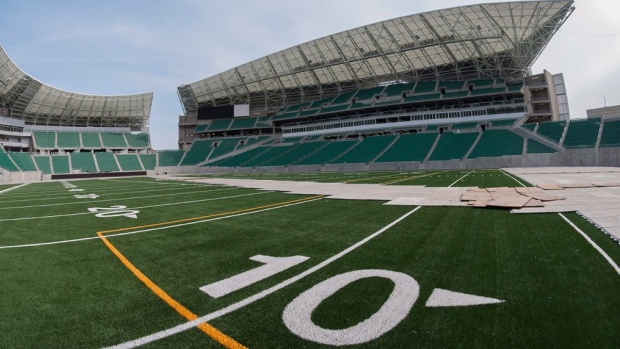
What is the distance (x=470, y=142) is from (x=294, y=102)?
41.7 meters

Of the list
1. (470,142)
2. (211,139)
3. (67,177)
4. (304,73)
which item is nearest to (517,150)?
(470,142)

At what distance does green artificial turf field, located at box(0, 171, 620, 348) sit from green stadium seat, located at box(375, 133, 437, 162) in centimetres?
3947

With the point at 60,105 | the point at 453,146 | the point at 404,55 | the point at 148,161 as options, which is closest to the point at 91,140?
the point at 60,105

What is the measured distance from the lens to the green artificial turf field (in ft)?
8.86

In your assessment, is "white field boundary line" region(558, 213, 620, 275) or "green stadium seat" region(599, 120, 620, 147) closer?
"white field boundary line" region(558, 213, 620, 275)

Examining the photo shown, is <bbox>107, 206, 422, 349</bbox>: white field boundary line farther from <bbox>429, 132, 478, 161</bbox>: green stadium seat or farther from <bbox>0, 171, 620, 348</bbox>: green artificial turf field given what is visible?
<bbox>429, 132, 478, 161</bbox>: green stadium seat

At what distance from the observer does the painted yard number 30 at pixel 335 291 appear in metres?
2.71

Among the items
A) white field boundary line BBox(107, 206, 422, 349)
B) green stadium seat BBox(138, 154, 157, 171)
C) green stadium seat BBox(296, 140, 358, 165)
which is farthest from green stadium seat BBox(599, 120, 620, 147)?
green stadium seat BBox(138, 154, 157, 171)

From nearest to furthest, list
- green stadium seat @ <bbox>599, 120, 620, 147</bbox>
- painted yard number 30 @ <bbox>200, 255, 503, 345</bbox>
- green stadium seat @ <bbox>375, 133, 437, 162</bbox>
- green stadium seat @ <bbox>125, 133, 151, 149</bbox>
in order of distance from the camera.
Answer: painted yard number 30 @ <bbox>200, 255, 503, 345</bbox> < green stadium seat @ <bbox>599, 120, 620, 147</bbox> < green stadium seat @ <bbox>375, 133, 437, 162</bbox> < green stadium seat @ <bbox>125, 133, 151, 149</bbox>

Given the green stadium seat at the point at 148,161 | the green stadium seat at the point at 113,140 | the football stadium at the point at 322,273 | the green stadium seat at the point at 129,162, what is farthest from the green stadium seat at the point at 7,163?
the football stadium at the point at 322,273

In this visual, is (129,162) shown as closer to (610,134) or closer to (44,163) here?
(44,163)

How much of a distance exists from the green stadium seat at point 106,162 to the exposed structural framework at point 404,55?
22173 millimetres

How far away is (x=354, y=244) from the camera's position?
5.64 meters

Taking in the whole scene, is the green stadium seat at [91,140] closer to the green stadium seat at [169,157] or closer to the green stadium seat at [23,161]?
the green stadium seat at [23,161]
